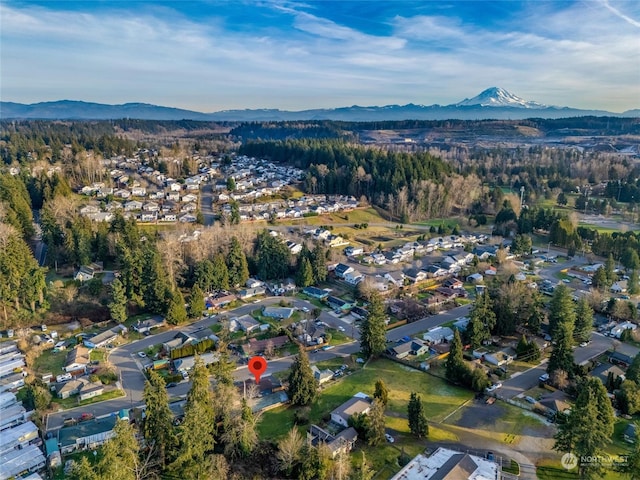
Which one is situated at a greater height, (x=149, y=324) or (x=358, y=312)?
(x=149, y=324)

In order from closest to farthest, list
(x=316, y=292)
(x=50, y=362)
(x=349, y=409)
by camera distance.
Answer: (x=349, y=409), (x=50, y=362), (x=316, y=292)

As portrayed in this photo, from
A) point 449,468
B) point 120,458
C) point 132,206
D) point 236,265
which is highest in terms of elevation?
point 132,206

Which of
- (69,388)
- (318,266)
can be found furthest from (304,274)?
(69,388)

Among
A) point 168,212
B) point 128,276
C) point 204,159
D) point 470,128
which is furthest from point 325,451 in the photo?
point 470,128

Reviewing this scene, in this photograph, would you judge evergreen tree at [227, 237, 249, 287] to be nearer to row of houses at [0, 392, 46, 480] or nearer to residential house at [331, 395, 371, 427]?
row of houses at [0, 392, 46, 480]

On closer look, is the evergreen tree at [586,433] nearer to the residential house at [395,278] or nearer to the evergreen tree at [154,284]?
the residential house at [395,278]

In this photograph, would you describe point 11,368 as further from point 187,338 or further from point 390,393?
point 390,393

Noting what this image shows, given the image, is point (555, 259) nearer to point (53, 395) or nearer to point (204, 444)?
point (204, 444)
